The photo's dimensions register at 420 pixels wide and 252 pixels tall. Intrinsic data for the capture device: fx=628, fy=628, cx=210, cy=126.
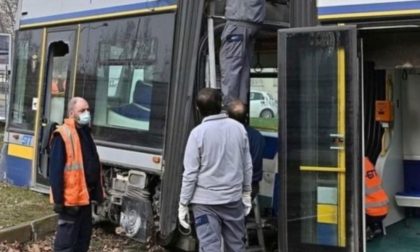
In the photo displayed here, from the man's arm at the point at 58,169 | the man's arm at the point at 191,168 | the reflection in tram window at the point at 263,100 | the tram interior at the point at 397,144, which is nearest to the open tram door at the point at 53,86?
the man's arm at the point at 58,169

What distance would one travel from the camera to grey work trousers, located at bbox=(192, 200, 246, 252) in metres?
4.27

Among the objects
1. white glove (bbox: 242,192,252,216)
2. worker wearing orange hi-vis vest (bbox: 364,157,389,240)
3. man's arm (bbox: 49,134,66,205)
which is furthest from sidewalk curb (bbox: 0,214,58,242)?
worker wearing orange hi-vis vest (bbox: 364,157,389,240)

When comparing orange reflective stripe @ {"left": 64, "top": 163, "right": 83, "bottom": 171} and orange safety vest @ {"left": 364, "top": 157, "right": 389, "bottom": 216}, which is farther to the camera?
orange safety vest @ {"left": 364, "top": 157, "right": 389, "bottom": 216}

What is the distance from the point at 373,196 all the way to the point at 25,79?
4.40 meters

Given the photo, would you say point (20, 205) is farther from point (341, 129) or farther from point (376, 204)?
point (341, 129)

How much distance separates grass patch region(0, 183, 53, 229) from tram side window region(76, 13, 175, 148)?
50.9 inches

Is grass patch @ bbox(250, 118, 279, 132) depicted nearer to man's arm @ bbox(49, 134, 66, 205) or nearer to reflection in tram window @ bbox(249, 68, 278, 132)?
reflection in tram window @ bbox(249, 68, 278, 132)

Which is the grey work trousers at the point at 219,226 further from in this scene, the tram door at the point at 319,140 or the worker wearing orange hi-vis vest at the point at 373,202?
the worker wearing orange hi-vis vest at the point at 373,202

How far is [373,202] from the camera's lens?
5703mm

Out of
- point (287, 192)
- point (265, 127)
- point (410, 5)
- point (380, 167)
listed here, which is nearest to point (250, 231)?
point (287, 192)

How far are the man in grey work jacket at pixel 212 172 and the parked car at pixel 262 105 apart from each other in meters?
1.80

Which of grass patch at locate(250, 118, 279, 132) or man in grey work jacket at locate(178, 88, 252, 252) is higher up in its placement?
grass patch at locate(250, 118, 279, 132)

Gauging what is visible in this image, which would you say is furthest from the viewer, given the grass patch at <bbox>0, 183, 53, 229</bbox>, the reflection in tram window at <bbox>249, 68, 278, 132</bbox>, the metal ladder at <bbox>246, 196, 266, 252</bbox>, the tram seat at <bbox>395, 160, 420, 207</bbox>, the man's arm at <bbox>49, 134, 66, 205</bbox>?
the grass patch at <bbox>0, 183, 53, 229</bbox>

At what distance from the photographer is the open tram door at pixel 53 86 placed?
6.73 m
